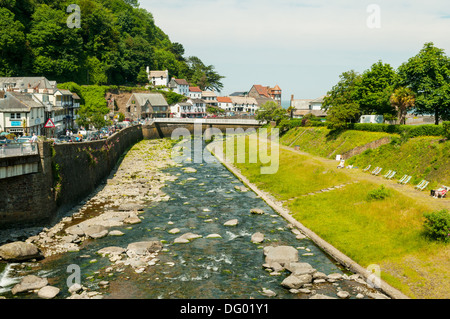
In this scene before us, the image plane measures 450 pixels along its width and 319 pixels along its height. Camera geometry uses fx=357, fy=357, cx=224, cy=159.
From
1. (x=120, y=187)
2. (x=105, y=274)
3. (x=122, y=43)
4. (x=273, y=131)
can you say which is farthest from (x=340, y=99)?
(x=122, y=43)

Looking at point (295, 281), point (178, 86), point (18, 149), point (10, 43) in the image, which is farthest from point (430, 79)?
point (178, 86)

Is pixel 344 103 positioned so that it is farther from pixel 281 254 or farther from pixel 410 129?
pixel 281 254

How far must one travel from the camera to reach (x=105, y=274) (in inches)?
951

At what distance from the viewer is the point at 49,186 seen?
3328 cm

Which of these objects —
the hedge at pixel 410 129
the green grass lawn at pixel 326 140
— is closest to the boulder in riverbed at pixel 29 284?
the hedge at pixel 410 129

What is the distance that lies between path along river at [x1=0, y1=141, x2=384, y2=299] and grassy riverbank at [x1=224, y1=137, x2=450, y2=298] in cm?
258

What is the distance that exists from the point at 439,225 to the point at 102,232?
2662cm

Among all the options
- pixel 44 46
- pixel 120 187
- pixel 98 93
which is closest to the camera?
pixel 120 187

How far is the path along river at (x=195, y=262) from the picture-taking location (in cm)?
2238

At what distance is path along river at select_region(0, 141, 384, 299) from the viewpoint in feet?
73.4

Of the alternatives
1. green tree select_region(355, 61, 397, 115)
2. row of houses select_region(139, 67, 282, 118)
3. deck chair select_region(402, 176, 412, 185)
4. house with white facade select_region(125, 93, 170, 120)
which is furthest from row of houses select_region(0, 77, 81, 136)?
green tree select_region(355, 61, 397, 115)

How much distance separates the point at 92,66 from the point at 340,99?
93.9m

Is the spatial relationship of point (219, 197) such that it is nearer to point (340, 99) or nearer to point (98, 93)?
point (340, 99)
